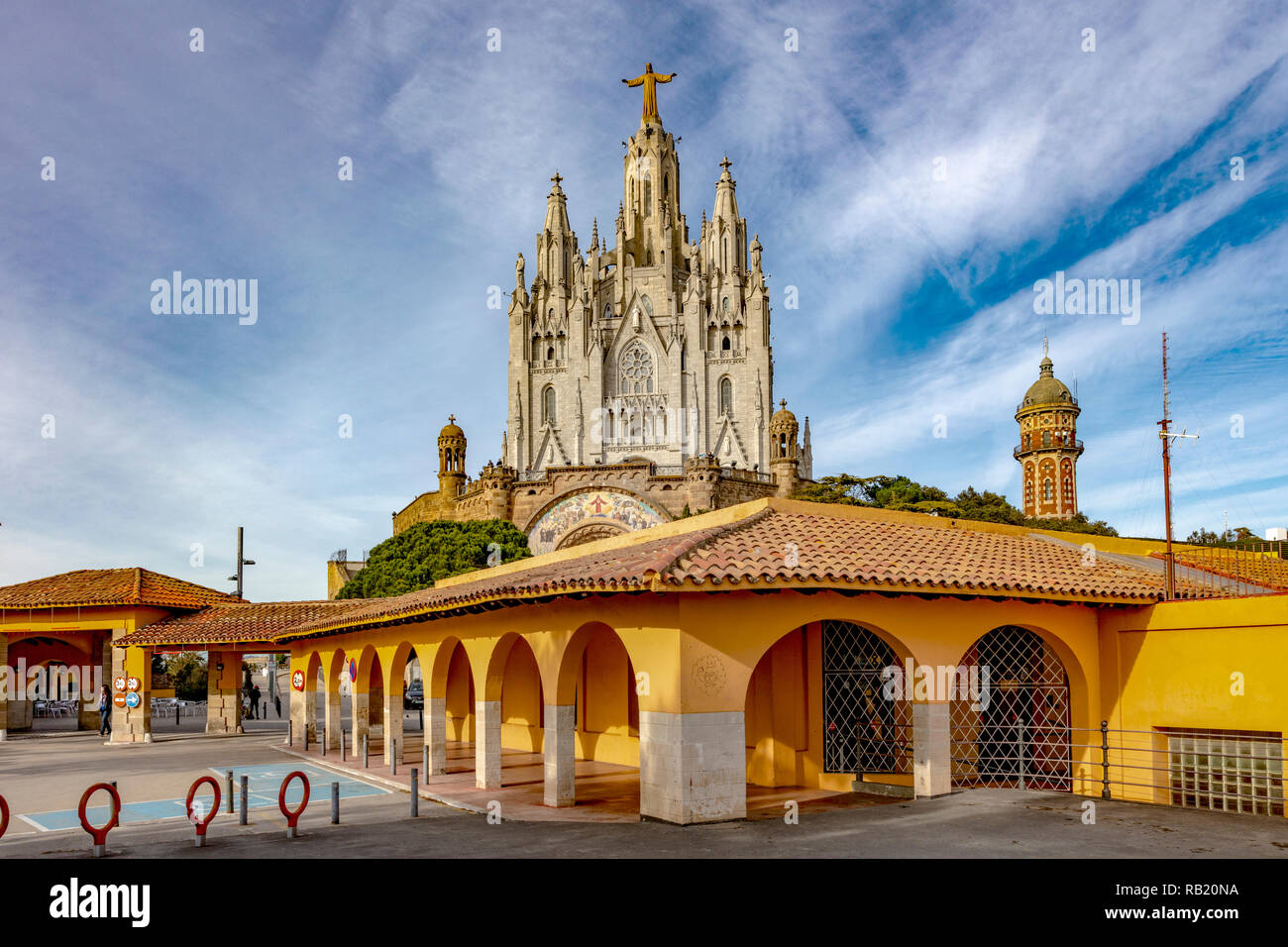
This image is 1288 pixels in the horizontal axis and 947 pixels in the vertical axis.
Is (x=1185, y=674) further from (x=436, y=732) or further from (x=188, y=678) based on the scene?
(x=188, y=678)

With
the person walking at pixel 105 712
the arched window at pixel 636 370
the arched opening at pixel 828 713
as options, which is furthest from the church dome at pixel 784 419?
the arched opening at pixel 828 713

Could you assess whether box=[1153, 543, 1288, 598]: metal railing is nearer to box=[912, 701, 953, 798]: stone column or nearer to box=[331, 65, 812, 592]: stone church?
box=[912, 701, 953, 798]: stone column

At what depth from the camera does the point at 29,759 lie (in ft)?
81.2

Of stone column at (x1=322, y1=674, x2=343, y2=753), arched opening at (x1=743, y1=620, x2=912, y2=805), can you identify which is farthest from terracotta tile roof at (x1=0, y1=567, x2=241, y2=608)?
arched opening at (x1=743, y1=620, x2=912, y2=805)

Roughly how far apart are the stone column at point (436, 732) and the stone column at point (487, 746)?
93.4 inches

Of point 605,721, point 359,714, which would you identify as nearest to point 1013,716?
point 605,721

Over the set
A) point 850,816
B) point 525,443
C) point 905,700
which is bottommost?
point 850,816

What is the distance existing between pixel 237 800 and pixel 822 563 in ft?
32.8

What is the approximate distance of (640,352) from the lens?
228 ft

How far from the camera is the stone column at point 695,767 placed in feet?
38.7

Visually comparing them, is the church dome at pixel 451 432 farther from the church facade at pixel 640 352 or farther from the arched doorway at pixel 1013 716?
the arched doorway at pixel 1013 716
